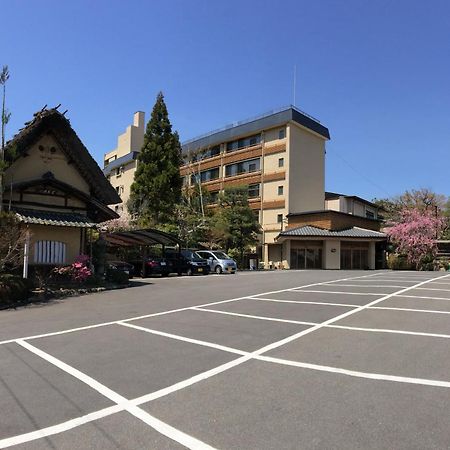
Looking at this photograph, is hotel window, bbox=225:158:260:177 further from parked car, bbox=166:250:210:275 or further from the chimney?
parked car, bbox=166:250:210:275

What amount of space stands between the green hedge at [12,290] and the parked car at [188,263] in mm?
13867

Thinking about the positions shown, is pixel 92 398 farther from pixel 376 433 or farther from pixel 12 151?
pixel 12 151

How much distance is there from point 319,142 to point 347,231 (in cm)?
1139

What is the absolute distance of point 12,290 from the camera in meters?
14.0

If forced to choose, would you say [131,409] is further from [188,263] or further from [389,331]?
[188,263]

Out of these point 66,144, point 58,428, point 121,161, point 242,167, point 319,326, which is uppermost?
point 121,161

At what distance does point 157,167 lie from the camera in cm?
3903

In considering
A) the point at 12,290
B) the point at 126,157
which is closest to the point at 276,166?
the point at 126,157

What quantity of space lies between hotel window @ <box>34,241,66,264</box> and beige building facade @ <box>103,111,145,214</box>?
138 feet

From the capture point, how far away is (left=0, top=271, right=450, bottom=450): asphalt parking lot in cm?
397

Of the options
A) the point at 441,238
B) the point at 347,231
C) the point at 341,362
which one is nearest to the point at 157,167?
the point at 347,231

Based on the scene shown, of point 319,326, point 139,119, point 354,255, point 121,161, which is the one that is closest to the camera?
point 319,326

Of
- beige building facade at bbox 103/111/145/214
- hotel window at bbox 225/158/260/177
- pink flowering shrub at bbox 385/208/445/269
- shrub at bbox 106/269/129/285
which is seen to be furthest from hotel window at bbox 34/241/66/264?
beige building facade at bbox 103/111/145/214

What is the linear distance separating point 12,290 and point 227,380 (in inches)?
417
